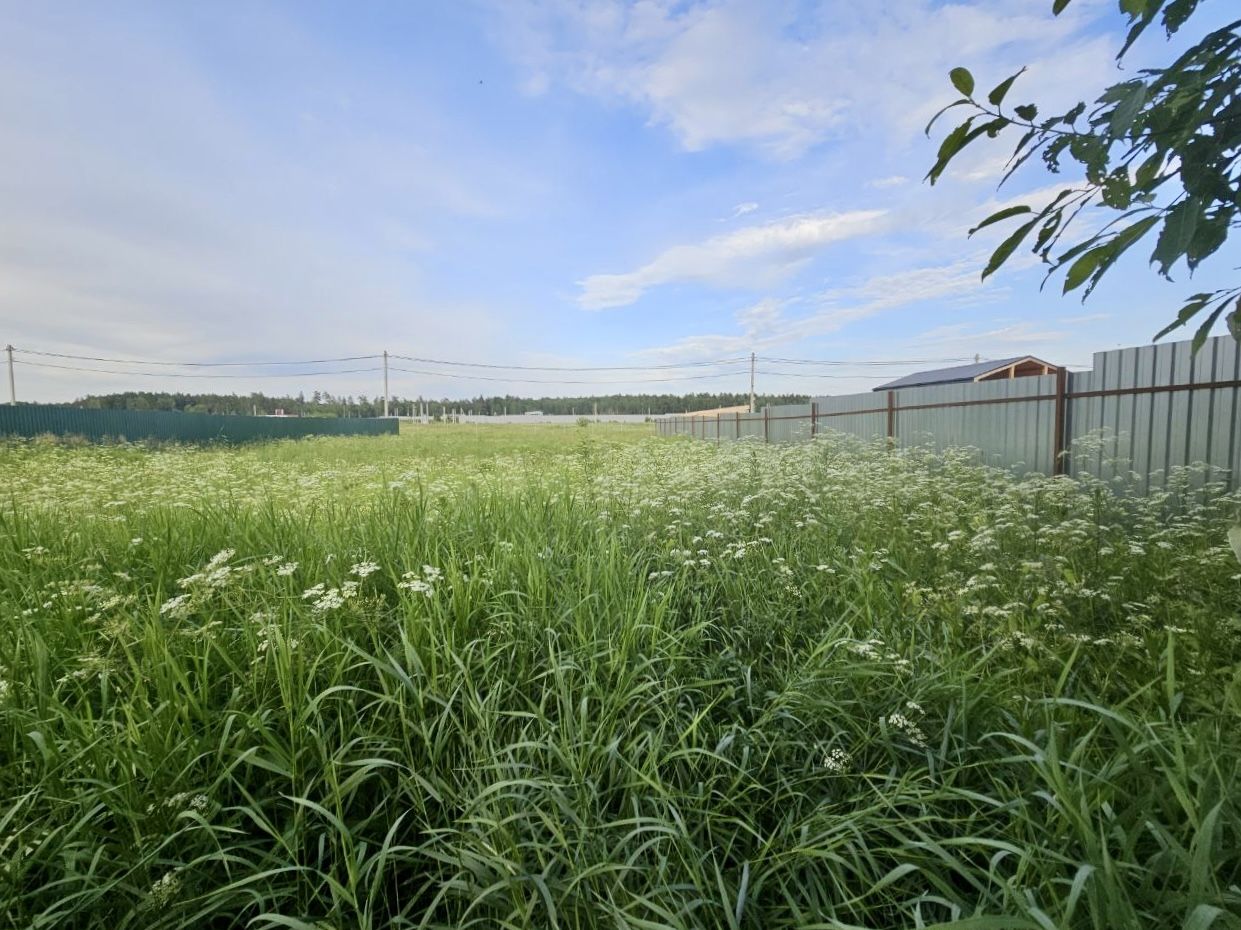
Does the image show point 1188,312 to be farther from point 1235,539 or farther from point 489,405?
point 489,405

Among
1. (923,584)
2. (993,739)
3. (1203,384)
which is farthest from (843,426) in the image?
(993,739)

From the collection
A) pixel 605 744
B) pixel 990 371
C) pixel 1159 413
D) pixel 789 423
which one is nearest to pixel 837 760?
pixel 605 744

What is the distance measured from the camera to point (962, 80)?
3.93ft

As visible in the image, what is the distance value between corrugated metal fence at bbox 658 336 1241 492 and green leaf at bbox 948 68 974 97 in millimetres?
3593

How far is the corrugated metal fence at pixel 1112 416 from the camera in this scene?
4660 millimetres

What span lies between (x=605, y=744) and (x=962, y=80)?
193cm

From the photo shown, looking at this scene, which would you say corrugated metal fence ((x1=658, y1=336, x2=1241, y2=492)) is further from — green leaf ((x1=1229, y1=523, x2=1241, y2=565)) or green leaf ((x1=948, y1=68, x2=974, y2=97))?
green leaf ((x1=948, y1=68, x2=974, y2=97))

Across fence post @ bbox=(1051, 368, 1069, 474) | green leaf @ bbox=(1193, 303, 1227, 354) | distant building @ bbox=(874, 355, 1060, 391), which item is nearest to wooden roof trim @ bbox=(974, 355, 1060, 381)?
distant building @ bbox=(874, 355, 1060, 391)

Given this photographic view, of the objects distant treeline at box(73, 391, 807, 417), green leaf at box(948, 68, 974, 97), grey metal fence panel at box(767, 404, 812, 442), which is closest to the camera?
green leaf at box(948, 68, 974, 97)

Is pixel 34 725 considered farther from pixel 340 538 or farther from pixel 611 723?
pixel 611 723

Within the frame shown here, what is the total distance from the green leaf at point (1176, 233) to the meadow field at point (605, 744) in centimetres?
100

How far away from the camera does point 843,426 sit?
11.8 meters

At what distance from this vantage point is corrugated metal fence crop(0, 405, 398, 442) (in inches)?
658

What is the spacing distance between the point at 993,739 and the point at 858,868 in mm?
692
